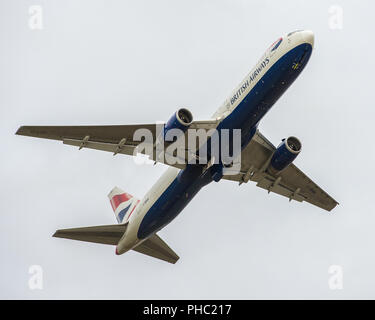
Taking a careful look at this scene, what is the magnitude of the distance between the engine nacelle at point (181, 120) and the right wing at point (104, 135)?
1.40 metres

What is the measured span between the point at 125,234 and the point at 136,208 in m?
2.11

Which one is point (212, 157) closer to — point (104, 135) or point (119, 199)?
point (104, 135)

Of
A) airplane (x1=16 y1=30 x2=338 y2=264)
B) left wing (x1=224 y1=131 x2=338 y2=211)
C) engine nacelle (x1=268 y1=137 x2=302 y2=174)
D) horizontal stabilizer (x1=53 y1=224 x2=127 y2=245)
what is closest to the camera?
airplane (x1=16 y1=30 x2=338 y2=264)

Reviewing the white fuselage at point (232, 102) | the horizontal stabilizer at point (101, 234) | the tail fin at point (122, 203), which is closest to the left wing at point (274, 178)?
the white fuselage at point (232, 102)

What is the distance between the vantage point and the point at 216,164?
43.8 m

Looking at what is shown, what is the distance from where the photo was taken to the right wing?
41281 millimetres

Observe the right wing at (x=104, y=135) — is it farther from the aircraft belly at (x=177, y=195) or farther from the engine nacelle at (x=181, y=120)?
the engine nacelle at (x=181, y=120)

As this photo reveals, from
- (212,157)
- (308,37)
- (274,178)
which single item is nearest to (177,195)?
(212,157)

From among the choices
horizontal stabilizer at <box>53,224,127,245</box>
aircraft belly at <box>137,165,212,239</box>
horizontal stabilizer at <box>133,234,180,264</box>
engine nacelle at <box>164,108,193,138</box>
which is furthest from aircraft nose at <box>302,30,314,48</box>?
horizontal stabilizer at <box>133,234,180,264</box>

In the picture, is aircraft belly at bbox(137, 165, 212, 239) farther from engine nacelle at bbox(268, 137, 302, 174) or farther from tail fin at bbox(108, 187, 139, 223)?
tail fin at bbox(108, 187, 139, 223)

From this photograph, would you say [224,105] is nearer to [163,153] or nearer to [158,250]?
[163,153]

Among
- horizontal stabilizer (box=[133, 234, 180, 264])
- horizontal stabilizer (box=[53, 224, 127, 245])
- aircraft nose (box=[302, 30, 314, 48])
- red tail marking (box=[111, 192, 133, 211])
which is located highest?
aircraft nose (box=[302, 30, 314, 48])

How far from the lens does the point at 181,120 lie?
39844mm

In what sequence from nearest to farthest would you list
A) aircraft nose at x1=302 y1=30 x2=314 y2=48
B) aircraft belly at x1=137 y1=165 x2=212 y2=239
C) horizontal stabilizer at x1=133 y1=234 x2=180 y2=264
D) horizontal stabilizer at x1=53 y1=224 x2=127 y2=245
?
1. aircraft nose at x1=302 y1=30 x2=314 y2=48
2. aircraft belly at x1=137 y1=165 x2=212 y2=239
3. horizontal stabilizer at x1=53 y1=224 x2=127 y2=245
4. horizontal stabilizer at x1=133 y1=234 x2=180 y2=264
